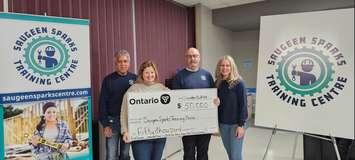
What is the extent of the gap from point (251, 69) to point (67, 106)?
4.88 m

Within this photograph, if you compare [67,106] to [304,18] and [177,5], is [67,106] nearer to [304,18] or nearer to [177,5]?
[304,18]

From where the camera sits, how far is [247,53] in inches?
272

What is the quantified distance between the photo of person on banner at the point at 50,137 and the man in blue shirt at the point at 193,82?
1.11 m

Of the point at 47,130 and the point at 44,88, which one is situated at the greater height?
the point at 44,88

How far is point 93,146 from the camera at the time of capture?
134 inches

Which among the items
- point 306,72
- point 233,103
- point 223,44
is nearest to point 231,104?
point 233,103

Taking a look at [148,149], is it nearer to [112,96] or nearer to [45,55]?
[112,96]

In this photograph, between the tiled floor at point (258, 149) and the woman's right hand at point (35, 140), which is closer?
the woman's right hand at point (35, 140)

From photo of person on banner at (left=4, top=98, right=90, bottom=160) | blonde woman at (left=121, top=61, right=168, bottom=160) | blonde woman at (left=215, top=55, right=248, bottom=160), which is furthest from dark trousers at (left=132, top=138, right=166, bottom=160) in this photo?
photo of person on banner at (left=4, top=98, right=90, bottom=160)

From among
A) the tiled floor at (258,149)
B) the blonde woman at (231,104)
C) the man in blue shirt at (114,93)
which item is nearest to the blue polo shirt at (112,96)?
the man in blue shirt at (114,93)

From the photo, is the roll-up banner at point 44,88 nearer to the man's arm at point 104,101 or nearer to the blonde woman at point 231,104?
the man's arm at point 104,101

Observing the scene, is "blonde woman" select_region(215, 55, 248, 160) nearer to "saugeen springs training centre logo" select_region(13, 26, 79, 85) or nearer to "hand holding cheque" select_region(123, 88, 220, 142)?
"hand holding cheque" select_region(123, 88, 220, 142)

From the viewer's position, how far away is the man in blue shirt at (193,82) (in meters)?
2.67

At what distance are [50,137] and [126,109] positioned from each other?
2.65 feet
